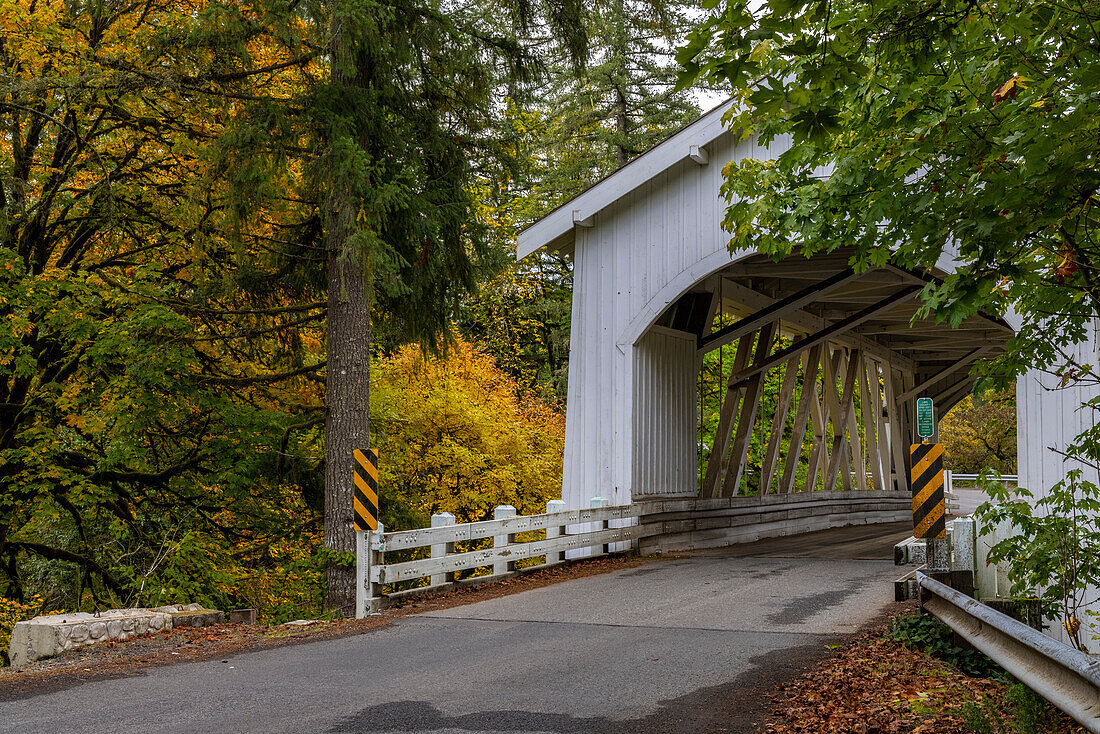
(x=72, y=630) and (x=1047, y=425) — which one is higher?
(x=1047, y=425)

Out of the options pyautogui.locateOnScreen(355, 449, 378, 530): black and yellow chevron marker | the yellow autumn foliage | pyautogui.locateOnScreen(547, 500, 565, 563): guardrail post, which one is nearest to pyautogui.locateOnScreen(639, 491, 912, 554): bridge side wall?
pyautogui.locateOnScreen(547, 500, 565, 563): guardrail post

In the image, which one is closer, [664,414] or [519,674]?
[519,674]

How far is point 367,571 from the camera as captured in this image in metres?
8.34

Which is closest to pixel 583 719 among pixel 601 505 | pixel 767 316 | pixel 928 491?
pixel 928 491

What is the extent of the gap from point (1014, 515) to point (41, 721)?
16.4 feet

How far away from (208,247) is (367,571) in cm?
528

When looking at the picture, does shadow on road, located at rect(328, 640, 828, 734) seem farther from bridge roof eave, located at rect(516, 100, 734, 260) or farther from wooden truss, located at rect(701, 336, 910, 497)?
wooden truss, located at rect(701, 336, 910, 497)

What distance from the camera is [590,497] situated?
40.2ft

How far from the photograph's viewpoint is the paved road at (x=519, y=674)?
15.2 feet

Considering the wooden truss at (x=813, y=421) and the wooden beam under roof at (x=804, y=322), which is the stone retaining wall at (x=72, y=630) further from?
the wooden truss at (x=813, y=421)

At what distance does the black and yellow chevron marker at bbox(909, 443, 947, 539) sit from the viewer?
23.5ft

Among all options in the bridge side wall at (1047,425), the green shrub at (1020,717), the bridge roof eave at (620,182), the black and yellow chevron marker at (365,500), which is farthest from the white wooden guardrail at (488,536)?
the green shrub at (1020,717)

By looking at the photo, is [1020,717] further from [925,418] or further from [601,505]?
[601,505]

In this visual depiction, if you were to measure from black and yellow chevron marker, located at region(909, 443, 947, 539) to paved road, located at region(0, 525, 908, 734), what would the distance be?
36.3 inches
